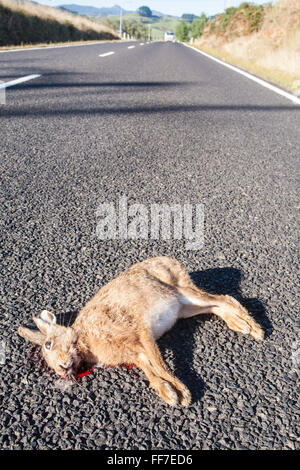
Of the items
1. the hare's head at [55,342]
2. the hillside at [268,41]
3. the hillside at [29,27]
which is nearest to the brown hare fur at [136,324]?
the hare's head at [55,342]

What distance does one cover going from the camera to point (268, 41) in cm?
1828

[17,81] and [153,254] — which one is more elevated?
[17,81]

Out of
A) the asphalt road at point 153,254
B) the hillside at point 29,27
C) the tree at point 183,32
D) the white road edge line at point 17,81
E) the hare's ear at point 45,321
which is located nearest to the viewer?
the asphalt road at point 153,254

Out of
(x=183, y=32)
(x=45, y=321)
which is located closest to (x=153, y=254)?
(x=45, y=321)

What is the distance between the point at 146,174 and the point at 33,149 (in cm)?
140

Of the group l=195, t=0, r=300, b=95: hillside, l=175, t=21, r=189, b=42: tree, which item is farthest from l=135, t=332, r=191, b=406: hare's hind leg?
l=175, t=21, r=189, b=42: tree

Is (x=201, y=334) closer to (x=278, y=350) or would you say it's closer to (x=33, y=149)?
(x=278, y=350)

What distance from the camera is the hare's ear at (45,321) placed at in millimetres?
1929

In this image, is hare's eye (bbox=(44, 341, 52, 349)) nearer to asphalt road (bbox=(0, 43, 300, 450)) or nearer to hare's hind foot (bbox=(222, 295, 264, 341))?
asphalt road (bbox=(0, 43, 300, 450))

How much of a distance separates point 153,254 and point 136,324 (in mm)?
825

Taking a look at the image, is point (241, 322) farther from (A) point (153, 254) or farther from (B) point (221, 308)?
(A) point (153, 254)

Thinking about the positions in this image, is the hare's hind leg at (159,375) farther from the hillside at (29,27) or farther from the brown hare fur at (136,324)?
the hillside at (29,27)

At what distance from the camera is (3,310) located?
218 cm

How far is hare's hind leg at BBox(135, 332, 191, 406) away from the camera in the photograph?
171 centimetres
